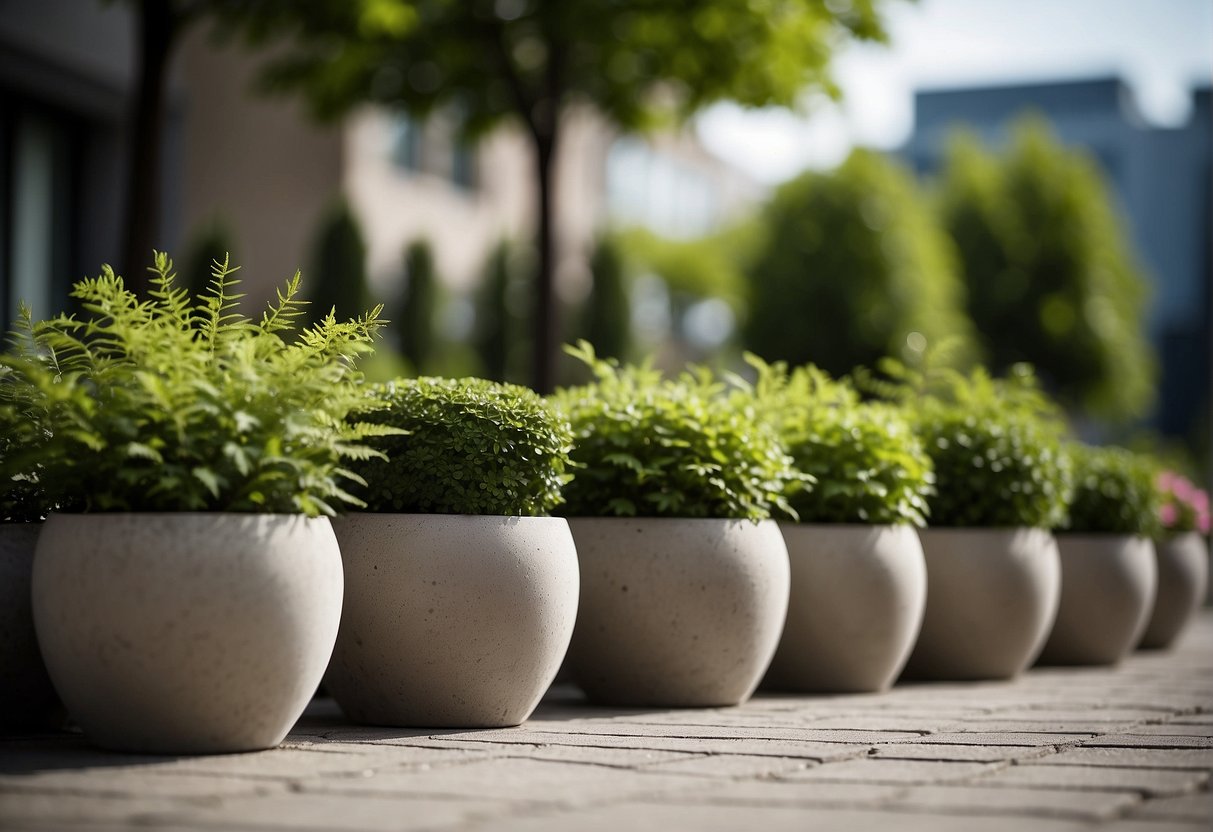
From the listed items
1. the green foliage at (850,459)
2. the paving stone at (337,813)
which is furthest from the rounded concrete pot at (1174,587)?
the paving stone at (337,813)

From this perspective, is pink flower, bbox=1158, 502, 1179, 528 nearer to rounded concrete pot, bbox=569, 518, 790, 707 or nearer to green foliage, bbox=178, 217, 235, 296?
rounded concrete pot, bbox=569, 518, 790, 707

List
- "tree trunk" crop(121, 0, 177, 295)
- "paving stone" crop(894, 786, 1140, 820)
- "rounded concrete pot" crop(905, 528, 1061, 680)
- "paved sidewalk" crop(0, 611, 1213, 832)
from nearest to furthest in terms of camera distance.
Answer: "paved sidewalk" crop(0, 611, 1213, 832) → "paving stone" crop(894, 786, 1140, 820) → "rounded concrete pot" crop(905, 528, 1061, 680) → "tree trunk" crop(121, 0, 177, 295)

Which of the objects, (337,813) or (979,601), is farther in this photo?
(979,601)

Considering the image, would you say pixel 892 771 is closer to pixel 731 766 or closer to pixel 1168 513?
pixel 731 766

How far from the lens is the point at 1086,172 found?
38.5m

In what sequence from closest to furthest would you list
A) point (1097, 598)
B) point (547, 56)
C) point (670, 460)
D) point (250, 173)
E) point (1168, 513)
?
point (670, 460) → point (1097, 598) → point (1168, 513) → point (547, 56) → point (250, 173)

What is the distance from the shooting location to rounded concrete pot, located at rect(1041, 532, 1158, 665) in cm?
981

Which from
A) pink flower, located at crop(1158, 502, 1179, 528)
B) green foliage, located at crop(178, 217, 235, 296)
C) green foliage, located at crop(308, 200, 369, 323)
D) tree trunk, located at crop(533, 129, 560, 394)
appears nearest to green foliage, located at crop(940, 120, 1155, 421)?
green foliage, located at crop(308, 200, 369, 323)

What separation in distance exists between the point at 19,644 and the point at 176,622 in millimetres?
1084

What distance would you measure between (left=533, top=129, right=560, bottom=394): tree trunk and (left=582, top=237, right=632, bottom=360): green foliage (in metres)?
19.1

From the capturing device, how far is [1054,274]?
36969 millimetres

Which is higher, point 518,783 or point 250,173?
point 250,173

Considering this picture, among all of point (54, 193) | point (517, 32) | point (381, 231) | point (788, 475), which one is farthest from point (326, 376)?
point (381, 231)

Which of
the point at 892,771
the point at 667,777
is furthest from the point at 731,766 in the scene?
the point at 892,771
